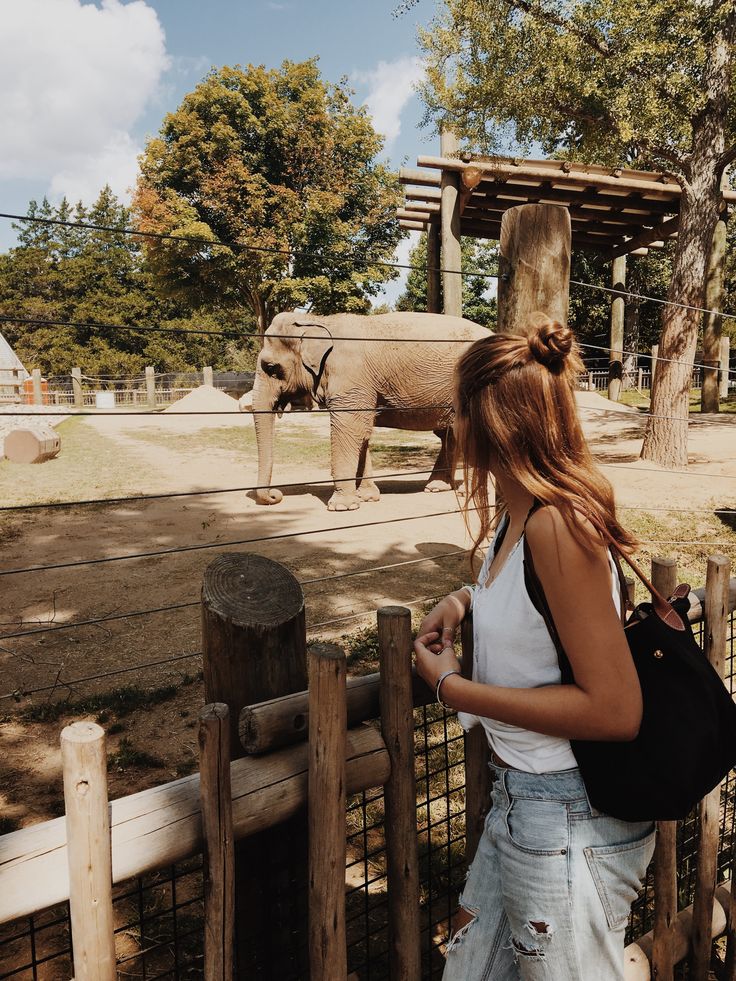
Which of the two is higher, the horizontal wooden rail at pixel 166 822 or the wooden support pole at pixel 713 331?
the wooden support pole at pixel 713 331

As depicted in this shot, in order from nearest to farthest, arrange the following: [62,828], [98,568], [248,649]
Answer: [62,828]
[248,649]
[98,568]

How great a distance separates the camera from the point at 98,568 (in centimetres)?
605

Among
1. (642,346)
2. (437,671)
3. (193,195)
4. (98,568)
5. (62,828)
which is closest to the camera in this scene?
(62,828)

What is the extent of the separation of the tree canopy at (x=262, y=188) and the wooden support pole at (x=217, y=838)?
28.5 meters

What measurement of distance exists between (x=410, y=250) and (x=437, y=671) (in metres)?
47.9

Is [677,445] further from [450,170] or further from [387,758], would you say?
[387,758]

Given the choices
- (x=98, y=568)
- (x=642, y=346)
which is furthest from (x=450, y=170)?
(x=642, y=346)

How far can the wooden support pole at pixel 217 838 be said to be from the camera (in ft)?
4.17

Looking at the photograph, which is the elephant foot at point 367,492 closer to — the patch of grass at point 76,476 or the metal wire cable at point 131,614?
the metal wire cable at point 131,614

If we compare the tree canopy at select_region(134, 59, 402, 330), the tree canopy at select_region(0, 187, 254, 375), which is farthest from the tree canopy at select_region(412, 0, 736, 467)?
the tree canopy at select_region(0, 187, 254, 375)

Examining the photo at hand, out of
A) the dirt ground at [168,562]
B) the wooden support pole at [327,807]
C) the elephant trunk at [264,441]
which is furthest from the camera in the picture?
the elephant trunk at [264,441]

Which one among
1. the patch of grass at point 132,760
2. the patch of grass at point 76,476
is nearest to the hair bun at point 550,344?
the patch of grass at point 132,760

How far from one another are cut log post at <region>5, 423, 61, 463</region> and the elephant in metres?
6.52

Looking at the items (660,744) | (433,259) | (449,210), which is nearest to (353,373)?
(449,210)
